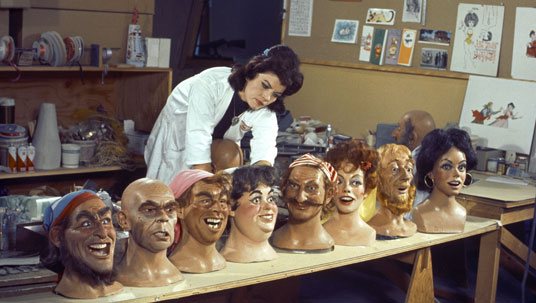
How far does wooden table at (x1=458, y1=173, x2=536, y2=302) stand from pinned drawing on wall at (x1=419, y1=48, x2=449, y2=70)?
128cm

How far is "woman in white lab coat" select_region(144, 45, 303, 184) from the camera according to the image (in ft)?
10.5

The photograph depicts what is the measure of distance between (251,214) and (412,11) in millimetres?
3277

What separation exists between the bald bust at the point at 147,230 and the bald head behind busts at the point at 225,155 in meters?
0.80

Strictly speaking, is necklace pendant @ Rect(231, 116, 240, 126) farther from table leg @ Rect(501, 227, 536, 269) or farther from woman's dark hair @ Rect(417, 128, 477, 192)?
table leg @ Rect(501, 227, 536, 269)

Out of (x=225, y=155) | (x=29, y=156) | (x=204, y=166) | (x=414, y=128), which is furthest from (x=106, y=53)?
(x=414, y=128)

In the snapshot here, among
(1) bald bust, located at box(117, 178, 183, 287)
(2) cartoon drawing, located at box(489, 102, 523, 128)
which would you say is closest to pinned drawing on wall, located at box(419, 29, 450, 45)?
(2) cartoon drawing, located at box(489, 102, 523, 128)

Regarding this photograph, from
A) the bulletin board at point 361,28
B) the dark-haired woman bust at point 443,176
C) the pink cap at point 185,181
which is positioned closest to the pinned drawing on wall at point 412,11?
the bulletin board at point 361,28

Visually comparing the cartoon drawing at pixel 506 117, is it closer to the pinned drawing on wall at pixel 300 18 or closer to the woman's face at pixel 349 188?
the pinned drawing on wall at pixel 300 18

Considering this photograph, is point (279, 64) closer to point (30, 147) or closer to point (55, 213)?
point (55, 213)

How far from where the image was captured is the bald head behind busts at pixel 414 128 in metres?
4.37

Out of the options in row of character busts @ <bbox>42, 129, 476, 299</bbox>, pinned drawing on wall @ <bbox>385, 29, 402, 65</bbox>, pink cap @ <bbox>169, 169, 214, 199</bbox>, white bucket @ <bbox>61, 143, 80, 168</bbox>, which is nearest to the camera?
row of character busts @ <bbox>42, 129, 476, 299</bbox>

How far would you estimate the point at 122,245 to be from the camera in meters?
2.38

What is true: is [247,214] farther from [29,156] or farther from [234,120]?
[29,156]

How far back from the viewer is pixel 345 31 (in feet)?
18.9
